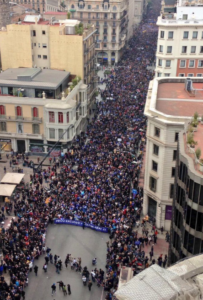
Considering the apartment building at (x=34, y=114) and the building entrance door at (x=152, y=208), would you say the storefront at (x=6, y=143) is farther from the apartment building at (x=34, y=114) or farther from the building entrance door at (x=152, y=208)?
the building entrance door at (x=152, y=208)

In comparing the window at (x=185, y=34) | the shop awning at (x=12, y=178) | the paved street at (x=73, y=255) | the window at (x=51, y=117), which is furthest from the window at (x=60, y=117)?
the window at (x=185, y=34)

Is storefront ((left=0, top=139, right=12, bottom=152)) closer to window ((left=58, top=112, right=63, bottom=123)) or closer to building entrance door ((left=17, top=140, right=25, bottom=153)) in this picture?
building entrance door ((left=17, top=140, right=25, bottom=153))

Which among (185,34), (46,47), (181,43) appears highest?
(185,34)

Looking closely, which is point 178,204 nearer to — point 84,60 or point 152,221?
point 152,221

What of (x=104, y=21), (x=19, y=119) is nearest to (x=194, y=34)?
(x=19, y=119)

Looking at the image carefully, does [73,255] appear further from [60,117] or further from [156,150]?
[60,117]

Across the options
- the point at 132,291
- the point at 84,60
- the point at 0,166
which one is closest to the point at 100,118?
the point at 84,60
